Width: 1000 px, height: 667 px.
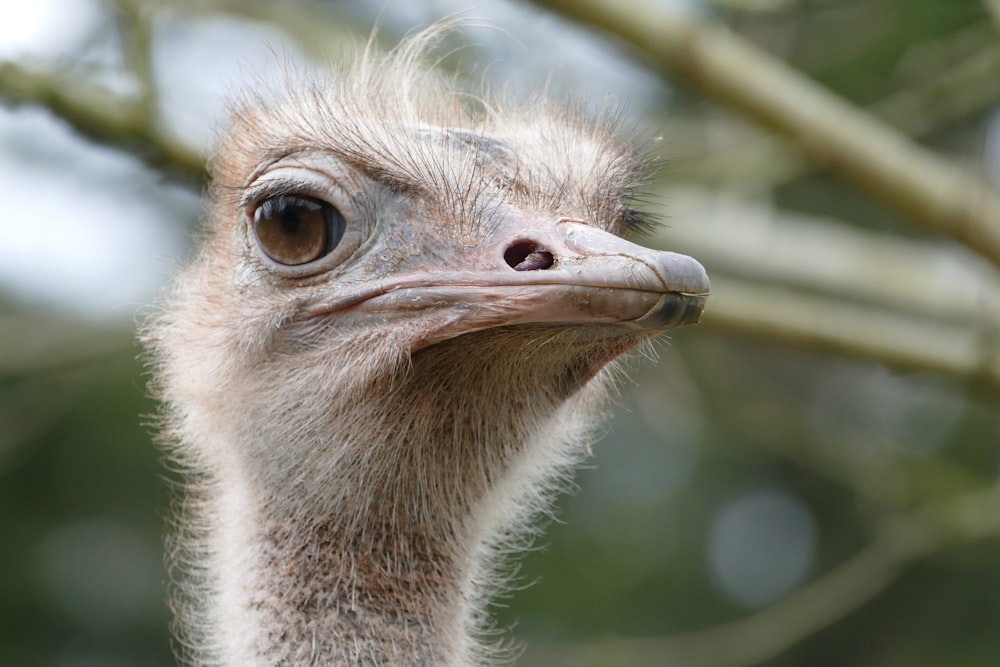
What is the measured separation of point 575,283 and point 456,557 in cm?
91

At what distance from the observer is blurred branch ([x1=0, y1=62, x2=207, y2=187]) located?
144 inches

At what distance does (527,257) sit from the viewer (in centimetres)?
239

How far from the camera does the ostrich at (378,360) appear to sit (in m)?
2.51

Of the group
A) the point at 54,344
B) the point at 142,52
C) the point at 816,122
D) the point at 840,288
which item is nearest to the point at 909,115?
the point at 840,288

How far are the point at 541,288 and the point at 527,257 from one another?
0.57ft

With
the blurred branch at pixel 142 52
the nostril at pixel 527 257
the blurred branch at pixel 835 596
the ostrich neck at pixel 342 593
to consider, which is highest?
the blurred branch at pixel 142 52

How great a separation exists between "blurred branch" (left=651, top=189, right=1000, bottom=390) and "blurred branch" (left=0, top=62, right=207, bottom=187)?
1737 mm

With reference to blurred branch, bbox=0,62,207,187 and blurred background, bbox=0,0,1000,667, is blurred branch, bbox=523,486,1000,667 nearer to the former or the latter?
blurred background, bbox=0,0,1000,667

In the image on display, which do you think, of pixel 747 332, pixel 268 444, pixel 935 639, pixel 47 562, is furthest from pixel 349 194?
pixel 47 562

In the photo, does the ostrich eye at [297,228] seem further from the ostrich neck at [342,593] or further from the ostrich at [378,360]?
the ostrich neck at [342,593]

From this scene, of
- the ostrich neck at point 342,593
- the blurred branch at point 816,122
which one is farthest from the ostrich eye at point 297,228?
the blurred branch at point 816,122

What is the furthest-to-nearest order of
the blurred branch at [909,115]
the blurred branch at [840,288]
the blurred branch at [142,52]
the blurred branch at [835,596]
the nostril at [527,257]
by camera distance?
the blurred branch at [835,596] → the blurred branch at [909,115] → the blurred branch at [840,288] → the blurred branch at [142,52] → the nostril at [527,257]

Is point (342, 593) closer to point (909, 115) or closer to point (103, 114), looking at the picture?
point (103, 114)

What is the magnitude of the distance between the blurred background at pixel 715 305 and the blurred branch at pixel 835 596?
0.04 feet
